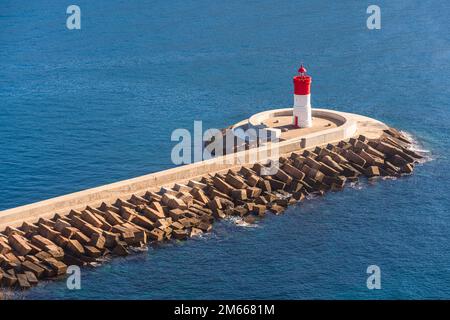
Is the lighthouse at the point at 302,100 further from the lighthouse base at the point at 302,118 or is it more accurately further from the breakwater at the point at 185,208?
the breakwater at the point at 185,208

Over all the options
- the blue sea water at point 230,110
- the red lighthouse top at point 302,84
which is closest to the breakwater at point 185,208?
the blue sea water at point 230,110

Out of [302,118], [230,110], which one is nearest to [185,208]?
[302,118]

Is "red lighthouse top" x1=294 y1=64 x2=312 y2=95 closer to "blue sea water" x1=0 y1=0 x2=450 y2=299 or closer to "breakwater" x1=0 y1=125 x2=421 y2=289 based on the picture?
"breakwater" x1=0 y1=125 x2=421 y2=289

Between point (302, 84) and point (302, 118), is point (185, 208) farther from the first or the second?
point (302, 84)
